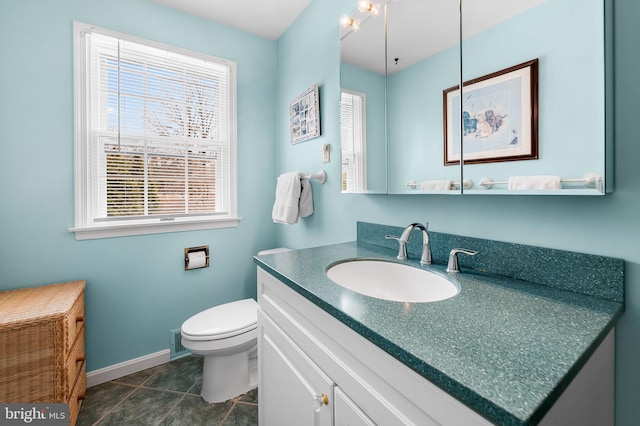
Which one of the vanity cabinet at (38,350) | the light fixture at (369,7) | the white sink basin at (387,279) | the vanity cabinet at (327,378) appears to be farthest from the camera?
the light fixture at (369,7)

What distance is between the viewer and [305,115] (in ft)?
6.45

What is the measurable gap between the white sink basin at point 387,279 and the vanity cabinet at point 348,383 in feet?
0.80

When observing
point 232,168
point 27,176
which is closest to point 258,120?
point 232,168

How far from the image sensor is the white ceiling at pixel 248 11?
6.34 ft

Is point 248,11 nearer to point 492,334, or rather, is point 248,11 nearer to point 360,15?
point 360,15

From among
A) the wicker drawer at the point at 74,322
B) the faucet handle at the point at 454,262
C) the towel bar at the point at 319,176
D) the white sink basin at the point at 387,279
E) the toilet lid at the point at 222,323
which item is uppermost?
the towel bar at the point at 319,176

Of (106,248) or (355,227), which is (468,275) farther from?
(106,248)

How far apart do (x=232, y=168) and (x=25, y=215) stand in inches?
48.0

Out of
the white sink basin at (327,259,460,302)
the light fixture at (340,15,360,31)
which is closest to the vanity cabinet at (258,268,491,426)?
the white sink basin at (327,259,460,302)

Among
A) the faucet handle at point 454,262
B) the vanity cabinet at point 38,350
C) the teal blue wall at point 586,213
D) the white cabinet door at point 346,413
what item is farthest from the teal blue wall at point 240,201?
the white cabinet door at point 346,413

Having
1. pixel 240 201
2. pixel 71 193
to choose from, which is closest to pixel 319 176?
pixel 240 201

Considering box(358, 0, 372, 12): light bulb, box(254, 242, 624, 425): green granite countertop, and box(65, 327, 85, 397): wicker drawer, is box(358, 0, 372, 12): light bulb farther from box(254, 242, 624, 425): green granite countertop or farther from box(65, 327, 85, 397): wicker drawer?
box(65, 327, 85, 397): wicker drawer

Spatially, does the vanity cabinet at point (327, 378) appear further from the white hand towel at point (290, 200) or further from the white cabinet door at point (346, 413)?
the white hand towel at point (290, 200)

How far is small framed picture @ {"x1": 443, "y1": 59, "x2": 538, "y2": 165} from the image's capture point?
84 cm
